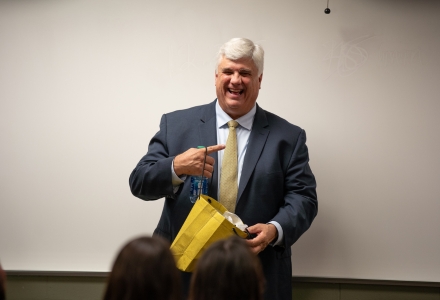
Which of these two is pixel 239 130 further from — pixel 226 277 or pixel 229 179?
pixel 226 277

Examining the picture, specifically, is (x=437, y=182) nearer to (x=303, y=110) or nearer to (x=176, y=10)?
(x=303, y=110)

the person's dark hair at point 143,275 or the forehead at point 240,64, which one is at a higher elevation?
the forehead at point 240,64

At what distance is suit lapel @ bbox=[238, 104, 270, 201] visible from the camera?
273 cm

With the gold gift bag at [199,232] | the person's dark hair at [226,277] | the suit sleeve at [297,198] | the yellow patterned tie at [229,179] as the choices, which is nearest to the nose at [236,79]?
the yellow patterned tie at [229,179]

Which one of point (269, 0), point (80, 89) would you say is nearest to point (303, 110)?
point (269, 0)

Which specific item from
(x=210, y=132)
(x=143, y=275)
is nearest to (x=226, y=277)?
(x=143, y=275)

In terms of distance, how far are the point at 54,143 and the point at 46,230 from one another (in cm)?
49

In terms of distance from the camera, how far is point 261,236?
254 centimetres

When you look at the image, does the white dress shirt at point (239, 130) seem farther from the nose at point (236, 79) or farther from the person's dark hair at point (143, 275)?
the person's dark hair at point (143, 275)

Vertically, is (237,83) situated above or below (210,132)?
above

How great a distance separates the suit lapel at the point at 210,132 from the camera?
9.02ft

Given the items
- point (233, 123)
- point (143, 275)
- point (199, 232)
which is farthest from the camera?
point (233, 123)

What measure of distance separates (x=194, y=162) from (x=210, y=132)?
309 mm

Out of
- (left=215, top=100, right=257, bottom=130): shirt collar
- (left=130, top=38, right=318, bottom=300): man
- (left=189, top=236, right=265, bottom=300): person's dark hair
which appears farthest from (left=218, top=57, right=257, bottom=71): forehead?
(left=189, top=236, right=265, bottom=300): person's dark hair
